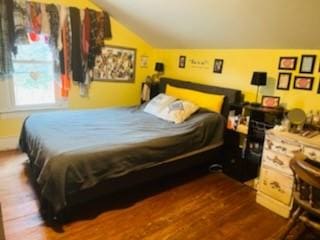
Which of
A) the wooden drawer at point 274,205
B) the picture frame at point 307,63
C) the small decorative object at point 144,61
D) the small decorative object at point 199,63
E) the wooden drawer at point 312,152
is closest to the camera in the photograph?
the wooden drawer at point 312,152

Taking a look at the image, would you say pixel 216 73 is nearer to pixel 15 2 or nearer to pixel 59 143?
pixel 59 143

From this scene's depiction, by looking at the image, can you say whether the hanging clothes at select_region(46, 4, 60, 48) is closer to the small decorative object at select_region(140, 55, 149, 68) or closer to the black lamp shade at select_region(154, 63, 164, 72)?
the small decorative object at select_region(140, 55, 149, 68)

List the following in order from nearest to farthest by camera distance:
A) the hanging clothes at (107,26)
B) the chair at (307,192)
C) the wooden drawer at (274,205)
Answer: the chair at (307,192) → the wooden drawer at (274,205) → the hanging clothes at (107,26)

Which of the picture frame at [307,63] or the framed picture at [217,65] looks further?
the framed picture at [217,65]

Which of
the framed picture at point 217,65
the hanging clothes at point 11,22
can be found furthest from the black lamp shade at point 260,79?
the hanging clothes at point 11,22

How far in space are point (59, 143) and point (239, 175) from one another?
2104 mm

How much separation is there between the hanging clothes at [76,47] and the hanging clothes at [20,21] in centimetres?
59

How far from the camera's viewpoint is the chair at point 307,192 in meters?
1.58

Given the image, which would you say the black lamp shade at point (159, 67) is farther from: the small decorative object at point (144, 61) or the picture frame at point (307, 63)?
the picture frame at point (307, 63)

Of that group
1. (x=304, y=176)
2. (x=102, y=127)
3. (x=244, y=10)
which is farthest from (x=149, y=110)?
(x=304, y=176)

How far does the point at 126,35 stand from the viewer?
4.22 metres

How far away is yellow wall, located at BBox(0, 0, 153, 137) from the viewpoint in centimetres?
358

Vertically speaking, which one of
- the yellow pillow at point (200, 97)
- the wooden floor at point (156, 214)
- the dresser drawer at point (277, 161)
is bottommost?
the wooden floor at point (156, 214)

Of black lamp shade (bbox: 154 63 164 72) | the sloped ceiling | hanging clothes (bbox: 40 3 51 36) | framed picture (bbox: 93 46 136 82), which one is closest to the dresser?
the sloped ceiling
